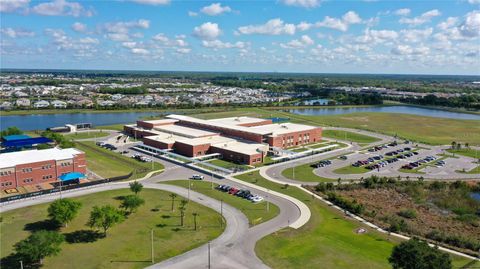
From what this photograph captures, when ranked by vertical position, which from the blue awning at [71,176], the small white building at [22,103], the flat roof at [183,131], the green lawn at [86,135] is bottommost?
the green lawn at [86,135]

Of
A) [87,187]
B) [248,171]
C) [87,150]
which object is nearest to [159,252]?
[87,187]

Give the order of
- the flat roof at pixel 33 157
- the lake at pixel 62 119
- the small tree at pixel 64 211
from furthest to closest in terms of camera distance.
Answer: the lake at pixel 62 119 → the flat roof at pixel 33 157 → the small tree at pixel 64 211

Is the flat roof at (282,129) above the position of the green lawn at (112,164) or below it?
above

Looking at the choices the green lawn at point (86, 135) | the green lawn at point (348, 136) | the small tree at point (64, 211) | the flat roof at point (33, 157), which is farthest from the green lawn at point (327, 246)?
the green lawn at point (86, 135)

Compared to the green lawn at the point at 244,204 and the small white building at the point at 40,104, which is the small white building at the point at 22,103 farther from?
the green lawn at the point at 244,204

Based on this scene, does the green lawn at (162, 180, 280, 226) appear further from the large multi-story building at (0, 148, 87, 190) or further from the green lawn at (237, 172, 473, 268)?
the large multi-story building at (0, 148, 87, 190)
